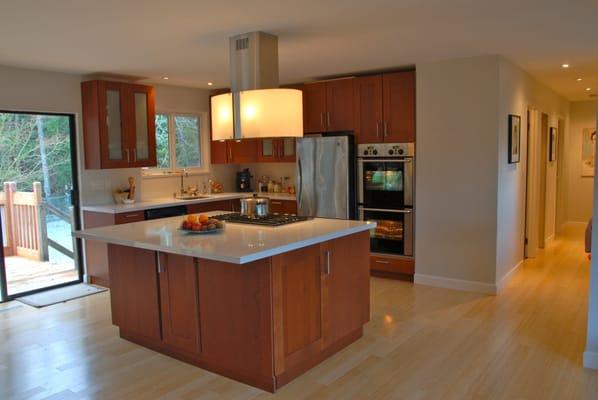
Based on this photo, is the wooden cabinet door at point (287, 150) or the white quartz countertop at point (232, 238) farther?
the wooden cabinet door at point (287, 150)

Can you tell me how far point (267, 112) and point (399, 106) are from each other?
2.46m

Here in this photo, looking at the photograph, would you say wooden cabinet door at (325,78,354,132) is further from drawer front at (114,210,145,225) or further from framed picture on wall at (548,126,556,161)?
framed picture on wall at (548,126,556,161)

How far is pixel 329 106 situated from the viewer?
18.7 ft

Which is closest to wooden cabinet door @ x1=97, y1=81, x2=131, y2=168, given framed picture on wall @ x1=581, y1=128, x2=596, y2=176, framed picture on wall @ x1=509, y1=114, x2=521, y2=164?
framed picture on wall @ x1=509, y1=114, x2=521, y2=164

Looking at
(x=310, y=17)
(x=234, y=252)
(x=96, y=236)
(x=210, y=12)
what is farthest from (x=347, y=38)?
(x=96, y=236)

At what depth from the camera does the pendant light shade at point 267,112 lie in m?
3.17

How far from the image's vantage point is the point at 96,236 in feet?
11.0

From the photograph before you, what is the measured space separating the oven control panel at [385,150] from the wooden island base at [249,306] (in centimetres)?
178

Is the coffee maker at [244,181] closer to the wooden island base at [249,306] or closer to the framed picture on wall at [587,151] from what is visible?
the wooden island base at [249,306]

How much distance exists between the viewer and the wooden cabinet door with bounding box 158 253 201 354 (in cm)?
317

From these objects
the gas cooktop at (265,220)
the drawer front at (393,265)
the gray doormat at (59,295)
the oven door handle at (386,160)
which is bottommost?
the gray doormat at (59,295)

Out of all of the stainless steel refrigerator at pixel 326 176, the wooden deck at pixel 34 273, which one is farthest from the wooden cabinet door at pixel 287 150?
the wooden deck at pixel 34 273

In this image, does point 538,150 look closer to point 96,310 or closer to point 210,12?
point 210,12

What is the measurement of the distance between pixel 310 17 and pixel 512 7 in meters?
1.30
